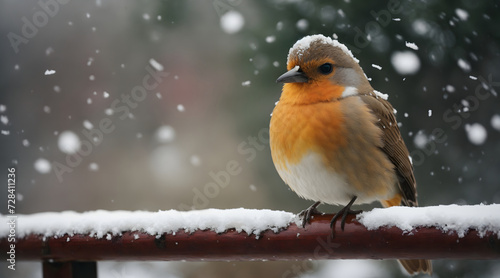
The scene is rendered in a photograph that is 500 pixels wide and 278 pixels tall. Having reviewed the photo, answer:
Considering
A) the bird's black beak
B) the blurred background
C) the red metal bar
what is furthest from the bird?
the blurred background

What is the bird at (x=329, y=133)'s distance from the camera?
1.58m

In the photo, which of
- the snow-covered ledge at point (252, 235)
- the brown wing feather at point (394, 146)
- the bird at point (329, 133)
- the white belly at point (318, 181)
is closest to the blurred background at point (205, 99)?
the brown wing feather at point (394, 146)

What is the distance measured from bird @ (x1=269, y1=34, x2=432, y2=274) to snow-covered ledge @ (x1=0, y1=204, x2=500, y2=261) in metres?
0.20

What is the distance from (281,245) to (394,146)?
70 cm

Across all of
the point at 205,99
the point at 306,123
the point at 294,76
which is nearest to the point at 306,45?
the point at 294,76

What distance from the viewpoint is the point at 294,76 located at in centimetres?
161

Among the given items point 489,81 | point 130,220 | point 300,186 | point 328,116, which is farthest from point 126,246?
point 489,81

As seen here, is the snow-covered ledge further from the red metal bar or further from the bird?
the bird

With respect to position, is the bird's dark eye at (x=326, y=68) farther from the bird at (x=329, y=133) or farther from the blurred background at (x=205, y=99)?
the blurred background at (x=205, y=99)

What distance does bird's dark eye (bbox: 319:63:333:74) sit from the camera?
1.67 metres

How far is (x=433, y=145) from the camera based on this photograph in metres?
2.77

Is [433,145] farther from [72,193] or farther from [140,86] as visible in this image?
[72,193]

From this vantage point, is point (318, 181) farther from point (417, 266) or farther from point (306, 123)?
point (417, 266)

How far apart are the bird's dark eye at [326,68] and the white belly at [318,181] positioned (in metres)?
0.29
